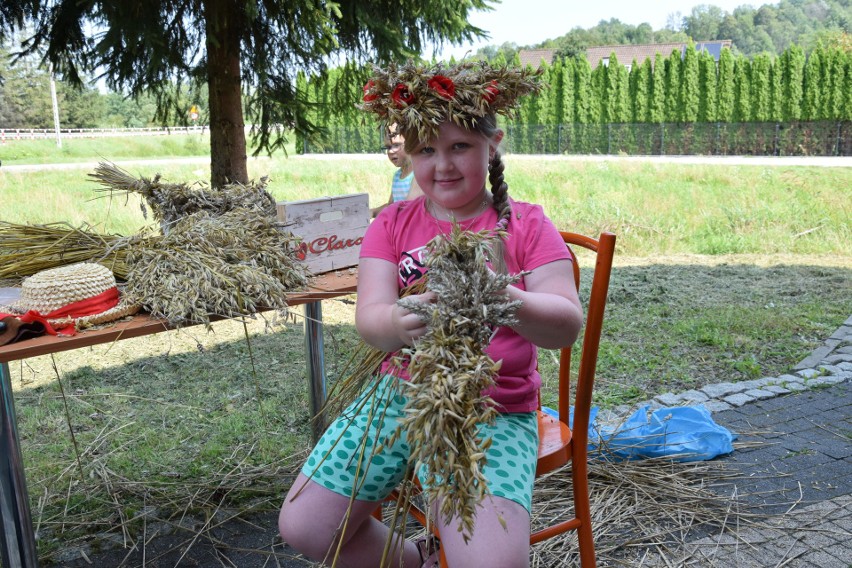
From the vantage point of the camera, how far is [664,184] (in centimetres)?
1325

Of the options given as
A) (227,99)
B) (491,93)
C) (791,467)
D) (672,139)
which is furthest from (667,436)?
(672,139)

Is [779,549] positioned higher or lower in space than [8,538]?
lower

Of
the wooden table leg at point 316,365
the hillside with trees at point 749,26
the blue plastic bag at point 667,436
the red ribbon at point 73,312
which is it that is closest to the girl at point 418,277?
the red ribbon at point 73,312

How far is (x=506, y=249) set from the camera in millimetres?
1849

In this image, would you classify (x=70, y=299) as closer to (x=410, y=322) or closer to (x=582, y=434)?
(x=410, y=322)

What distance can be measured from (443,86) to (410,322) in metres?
0.62

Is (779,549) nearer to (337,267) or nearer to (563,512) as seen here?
(563,512)

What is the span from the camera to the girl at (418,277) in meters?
1.71

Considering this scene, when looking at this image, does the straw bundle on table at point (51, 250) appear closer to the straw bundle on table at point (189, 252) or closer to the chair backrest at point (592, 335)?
the straw bundle on table at point (189, 252)

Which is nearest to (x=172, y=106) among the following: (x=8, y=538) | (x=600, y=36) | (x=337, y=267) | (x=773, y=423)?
(x=337, y=267)

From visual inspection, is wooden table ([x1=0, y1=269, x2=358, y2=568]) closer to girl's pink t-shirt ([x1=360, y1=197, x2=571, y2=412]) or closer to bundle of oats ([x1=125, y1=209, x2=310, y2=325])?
bundle of oats ([x1=125, y1=209, x2=310, y2=325])

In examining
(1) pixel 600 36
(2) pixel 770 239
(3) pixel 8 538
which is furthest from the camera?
(1) pixel 600 36

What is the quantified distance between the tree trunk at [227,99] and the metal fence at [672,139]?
850 inches

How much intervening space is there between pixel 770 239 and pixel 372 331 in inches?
332
